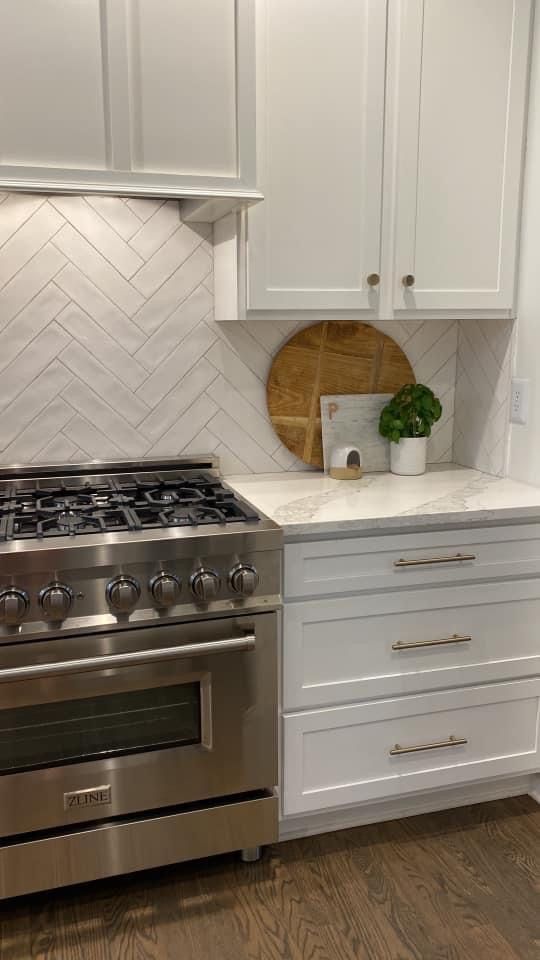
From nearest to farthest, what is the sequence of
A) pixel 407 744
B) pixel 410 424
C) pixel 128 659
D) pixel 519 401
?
pixel 128 659, pixel 407 744, pixel 519 401, pixel 410 424

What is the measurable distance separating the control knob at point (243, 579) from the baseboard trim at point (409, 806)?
691 mm

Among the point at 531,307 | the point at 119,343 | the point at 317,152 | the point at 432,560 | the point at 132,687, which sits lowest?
the point at 132,687

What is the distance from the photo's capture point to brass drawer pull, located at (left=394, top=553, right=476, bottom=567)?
7.09 ft

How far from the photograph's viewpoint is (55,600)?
1.78 metres

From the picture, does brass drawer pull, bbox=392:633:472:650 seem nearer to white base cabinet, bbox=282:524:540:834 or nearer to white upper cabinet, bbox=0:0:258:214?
white base cabinet, bbox=282:524:540:834

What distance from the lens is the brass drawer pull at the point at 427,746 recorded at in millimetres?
2248

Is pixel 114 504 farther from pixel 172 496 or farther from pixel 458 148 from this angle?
pixel 458 148

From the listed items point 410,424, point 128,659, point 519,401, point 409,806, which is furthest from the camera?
point 410,424

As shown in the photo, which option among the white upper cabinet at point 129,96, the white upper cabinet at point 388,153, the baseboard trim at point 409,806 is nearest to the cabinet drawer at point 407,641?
the baseboard trim at point 409,806

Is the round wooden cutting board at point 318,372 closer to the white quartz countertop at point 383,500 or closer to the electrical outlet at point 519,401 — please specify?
the white quartz countertop at point 383,500

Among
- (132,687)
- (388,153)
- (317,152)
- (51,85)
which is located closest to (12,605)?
(132,687)

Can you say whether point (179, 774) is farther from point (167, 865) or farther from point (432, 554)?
point (432, 554)

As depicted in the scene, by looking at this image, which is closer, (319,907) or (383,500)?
(319,907)

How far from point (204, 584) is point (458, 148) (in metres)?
1.40
